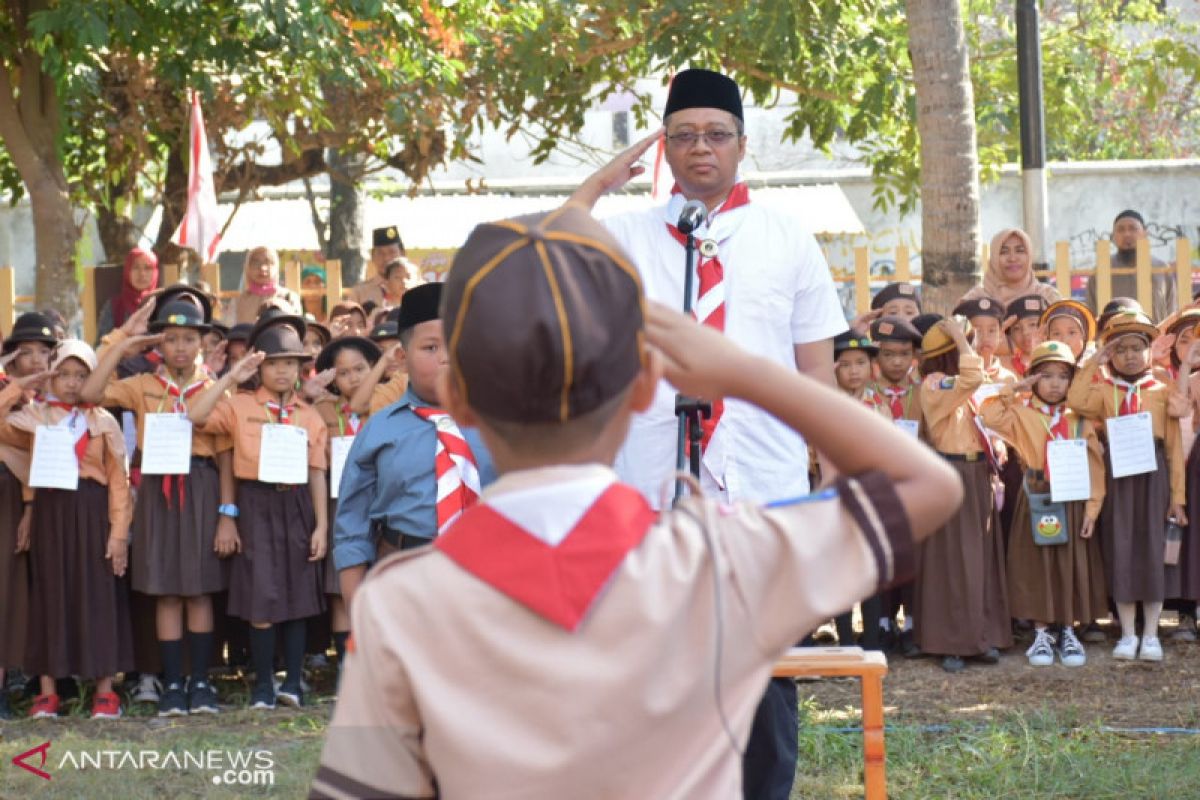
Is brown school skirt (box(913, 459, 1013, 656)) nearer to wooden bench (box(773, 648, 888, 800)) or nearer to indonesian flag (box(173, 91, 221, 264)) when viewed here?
wooden bench (box(773, 648, 888, 800))

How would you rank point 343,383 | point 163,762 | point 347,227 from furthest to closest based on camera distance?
point 347,227
point 343,383
point 163,762

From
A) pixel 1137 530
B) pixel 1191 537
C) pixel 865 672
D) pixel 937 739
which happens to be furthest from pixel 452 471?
pixel 1191 537

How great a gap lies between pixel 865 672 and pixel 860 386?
4636mm

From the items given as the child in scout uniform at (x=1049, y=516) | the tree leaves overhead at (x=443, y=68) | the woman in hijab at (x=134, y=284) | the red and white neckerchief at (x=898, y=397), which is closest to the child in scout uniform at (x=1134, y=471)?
the child in scout uniform at (x=1049, y=516)

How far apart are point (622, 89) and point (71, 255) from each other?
5.00 meters

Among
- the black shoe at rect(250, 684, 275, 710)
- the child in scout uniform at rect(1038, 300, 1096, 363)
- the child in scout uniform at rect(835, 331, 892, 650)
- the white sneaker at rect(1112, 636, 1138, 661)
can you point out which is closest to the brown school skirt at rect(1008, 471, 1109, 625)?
the white sneaker at rect(1112, 636, 1138, 661)

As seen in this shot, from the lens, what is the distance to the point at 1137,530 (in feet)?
29.4

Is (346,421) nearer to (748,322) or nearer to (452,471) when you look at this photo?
(452,471)

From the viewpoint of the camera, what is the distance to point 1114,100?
30734 mm

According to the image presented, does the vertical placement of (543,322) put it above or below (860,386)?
above

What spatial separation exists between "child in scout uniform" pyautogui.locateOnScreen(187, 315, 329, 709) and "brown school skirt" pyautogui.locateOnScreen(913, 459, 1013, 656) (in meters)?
3.29

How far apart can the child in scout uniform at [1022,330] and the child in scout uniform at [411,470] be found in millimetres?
5489

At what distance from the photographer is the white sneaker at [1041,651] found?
28.5 feet

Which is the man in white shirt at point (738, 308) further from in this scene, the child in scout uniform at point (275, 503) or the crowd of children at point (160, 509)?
the child in scout uniform at point (275, 503)
